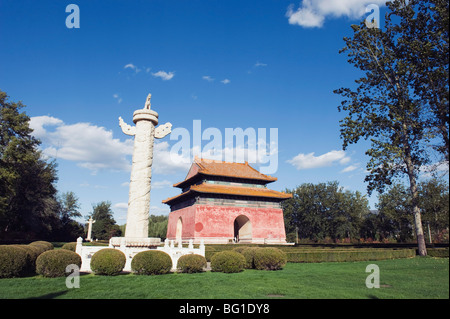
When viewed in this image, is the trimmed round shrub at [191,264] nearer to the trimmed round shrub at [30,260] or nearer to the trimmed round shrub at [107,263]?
the trimmed round shrub at [107,263]

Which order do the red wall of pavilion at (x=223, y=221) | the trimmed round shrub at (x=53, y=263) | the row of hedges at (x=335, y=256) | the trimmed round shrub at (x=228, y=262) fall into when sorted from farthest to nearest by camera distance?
the red wall of pavilion at (x=223, y=221)
the row of hedges at (x=335, y=256)
the trimmed round shrub at (x=228, y=262)
the trimmed round shrub at (x=53, y=263)

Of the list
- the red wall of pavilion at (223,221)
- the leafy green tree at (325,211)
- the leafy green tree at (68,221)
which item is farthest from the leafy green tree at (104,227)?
the leafy green tree at (325,211)

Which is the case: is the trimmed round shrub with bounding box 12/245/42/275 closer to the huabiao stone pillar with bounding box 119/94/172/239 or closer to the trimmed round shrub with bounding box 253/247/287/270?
the huabiao stone pillar with bounding box 119/94/172/239

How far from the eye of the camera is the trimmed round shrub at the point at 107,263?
395 inches

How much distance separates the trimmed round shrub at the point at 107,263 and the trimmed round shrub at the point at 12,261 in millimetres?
2241

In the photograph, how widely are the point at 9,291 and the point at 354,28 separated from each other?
23029 mm

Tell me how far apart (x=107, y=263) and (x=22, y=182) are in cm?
2673

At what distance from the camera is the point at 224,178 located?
3250 cm

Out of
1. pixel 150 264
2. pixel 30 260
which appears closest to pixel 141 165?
pixel 150 264

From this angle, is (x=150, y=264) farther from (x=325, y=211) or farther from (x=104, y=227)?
(x=325, y=211)

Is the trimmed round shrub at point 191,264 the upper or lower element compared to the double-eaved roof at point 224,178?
lower

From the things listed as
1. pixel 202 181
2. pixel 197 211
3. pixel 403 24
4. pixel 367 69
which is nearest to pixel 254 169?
pixel 202 181

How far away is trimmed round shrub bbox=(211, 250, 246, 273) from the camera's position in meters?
11.1
